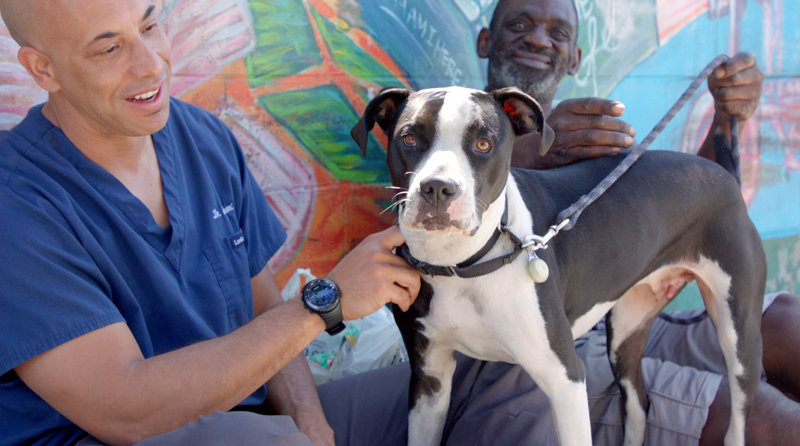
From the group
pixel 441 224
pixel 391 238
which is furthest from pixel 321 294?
pixel 441 224

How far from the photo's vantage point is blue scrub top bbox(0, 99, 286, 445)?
145 cm

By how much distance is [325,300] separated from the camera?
5.57 feet

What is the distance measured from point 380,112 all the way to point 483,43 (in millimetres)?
1915

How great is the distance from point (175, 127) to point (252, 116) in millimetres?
1201

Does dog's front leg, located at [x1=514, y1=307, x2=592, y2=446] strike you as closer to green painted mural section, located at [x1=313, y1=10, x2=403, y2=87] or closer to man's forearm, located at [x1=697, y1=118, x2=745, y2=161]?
man's forearm, located at [x1=697, y1=118, x2=745, y2=161]

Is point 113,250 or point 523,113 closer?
point 113,250

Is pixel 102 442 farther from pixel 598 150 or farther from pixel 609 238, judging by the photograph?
pixel 598 150

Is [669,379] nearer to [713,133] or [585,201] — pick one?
[585,201]

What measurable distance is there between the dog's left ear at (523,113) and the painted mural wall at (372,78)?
1.74 m

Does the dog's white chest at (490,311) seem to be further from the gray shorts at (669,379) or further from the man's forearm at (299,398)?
the gray shorts at (669,379)

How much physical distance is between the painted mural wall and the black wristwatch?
1.72 metres

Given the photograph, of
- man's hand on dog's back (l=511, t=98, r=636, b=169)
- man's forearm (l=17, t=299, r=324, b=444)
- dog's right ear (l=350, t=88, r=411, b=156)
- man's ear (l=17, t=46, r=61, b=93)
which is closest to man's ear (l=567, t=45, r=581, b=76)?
man's hand on dog's back (l=511, t=98, r=636, b=169)

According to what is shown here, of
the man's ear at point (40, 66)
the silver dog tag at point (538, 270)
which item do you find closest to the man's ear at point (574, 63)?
the silver dog tag at point (538, 270)

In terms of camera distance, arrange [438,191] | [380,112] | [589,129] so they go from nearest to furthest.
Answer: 1. [438,191]
2. [380,112]
3. [589,129]
